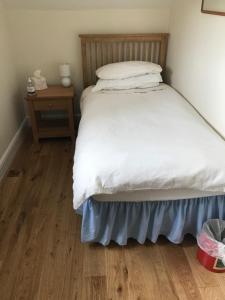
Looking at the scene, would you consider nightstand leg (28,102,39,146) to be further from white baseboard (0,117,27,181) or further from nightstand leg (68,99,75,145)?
nightstand leg (68,99,75,145)

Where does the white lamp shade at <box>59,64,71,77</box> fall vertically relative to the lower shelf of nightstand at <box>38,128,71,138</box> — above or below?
above

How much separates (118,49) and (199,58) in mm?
1001

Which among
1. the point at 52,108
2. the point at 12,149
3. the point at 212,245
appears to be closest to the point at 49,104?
the point at 52,108

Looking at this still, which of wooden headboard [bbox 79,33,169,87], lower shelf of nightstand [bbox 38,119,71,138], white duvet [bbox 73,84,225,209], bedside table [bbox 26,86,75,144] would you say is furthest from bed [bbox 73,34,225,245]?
wooden headboard [bbox 79,33,169,87]

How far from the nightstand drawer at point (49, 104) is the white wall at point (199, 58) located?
3.64 feet

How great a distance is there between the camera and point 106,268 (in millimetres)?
1543

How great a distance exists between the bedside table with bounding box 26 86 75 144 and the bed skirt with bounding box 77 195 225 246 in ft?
4.39

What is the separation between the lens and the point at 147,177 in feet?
4.70

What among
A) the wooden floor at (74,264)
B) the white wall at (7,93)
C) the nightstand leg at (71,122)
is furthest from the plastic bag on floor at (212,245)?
the white wall at (7,93)

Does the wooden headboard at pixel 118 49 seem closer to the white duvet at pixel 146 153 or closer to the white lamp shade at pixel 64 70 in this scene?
the white lamp shade at pixel 64 70

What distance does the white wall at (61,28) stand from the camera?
2.65 metres

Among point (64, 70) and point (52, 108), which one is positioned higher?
point (64, 70)

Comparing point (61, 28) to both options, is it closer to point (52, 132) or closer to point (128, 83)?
point (128, 83)

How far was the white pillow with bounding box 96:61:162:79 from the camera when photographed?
8.27 feet
